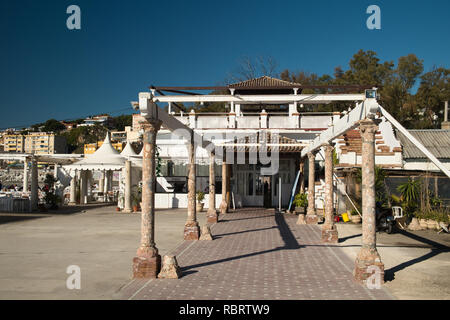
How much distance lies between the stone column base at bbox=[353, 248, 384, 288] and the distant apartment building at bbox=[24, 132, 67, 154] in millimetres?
107907

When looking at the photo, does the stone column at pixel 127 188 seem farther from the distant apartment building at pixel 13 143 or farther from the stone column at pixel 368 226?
the distant apartment building at pixel 13 143

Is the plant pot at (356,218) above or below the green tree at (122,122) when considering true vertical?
below

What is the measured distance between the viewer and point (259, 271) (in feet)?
24.9

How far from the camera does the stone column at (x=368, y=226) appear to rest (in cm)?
683

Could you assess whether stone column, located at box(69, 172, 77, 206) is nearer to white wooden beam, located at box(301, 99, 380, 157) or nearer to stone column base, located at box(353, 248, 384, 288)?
white wooden beam, located at box(301, 99, 380, 157)

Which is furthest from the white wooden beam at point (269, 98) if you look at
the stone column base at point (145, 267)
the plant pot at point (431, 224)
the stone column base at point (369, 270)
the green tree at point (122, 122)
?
the green tree at point (122, 122)

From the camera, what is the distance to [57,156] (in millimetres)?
23375

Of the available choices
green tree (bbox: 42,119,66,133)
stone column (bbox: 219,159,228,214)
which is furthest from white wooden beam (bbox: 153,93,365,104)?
green tree (bbox: 42,119,66,133)

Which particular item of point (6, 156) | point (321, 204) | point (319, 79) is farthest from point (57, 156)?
point (319, 79)

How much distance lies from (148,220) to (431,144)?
1872cm

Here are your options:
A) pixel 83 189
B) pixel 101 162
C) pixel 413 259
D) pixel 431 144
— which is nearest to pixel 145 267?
pixel 413 259

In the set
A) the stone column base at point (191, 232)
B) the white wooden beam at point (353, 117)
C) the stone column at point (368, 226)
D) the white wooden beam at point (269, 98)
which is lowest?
the stone column base at point (191, 232)

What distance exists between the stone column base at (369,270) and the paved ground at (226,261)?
0.60ft

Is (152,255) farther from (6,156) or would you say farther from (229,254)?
(6,156)
